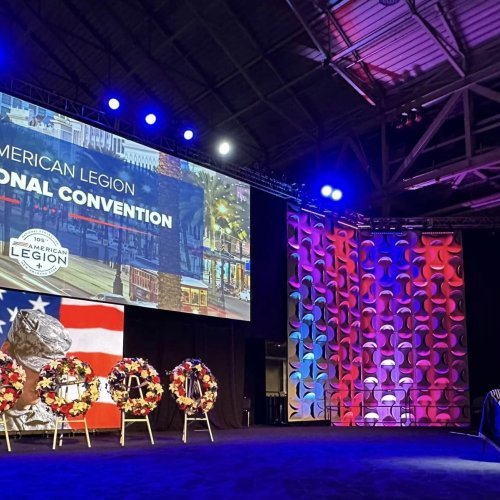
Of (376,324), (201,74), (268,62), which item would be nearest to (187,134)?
(201,74)

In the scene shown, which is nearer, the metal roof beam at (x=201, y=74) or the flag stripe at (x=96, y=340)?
the flag stripe at (x=96, y=340)

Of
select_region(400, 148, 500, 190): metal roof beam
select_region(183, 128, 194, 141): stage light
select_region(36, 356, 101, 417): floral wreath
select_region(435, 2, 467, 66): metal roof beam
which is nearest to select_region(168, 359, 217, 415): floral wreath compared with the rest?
select_region(36, 356, 101, 417): floral wreath

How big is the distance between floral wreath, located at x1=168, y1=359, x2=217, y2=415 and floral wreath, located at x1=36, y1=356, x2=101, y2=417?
3.48ft

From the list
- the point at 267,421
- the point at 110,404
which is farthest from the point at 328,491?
the point at 267,421

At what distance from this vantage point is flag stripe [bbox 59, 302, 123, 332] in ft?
29.5

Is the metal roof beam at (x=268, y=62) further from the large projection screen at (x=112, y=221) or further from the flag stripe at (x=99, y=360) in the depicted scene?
the flag stripe at (x=99, y=360)

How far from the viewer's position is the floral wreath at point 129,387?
752 centimetres

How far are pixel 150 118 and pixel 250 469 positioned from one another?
22.9 ft

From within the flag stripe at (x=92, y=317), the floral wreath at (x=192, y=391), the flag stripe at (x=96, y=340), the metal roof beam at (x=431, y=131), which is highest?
the metal roof beam at (x=431, y=131)

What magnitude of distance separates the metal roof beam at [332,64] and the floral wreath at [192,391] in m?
6.42

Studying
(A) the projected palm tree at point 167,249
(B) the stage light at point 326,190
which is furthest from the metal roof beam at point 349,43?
(A) the projected palm tree at point 167,249

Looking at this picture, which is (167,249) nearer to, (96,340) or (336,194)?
(96,340)

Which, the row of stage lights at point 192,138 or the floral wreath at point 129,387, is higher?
the row of stage lights at point 192,138

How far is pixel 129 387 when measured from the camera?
761cm
